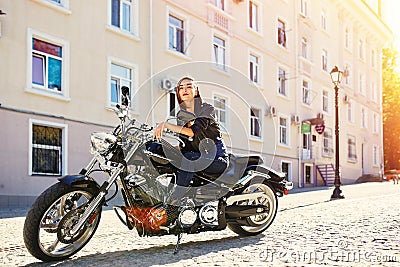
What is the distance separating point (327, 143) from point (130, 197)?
30073mm

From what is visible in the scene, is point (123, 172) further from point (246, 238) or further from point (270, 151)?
point (270, 151)

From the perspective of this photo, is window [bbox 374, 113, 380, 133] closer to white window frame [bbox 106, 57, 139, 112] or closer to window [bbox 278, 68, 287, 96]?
window [bbox 278, 68, 287, 96]

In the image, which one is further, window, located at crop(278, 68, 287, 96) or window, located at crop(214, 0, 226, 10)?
window, located at crop(278, 68, 287, 96)

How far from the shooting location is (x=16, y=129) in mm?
15000

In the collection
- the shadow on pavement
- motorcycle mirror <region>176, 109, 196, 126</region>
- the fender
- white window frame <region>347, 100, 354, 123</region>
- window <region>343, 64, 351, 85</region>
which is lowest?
the shadow on pavement

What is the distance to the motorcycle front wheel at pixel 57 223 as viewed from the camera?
208 inches

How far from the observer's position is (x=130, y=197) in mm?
5910

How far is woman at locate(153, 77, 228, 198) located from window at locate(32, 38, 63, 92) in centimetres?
1014

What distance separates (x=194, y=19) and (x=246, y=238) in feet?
54.6

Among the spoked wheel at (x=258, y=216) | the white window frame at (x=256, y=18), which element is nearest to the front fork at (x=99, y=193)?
the spoked wheel at (x=258, y=216)

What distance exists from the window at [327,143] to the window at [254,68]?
28.1 feet

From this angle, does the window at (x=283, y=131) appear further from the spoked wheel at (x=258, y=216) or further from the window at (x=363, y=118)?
the spoked wheel at (x=258, y=216)

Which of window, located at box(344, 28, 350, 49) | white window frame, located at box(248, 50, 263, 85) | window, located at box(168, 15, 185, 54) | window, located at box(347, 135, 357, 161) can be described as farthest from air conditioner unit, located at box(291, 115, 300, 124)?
window, located at box(344, 28, 350, 49)

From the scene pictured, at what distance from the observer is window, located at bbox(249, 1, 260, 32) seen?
89.4ft
